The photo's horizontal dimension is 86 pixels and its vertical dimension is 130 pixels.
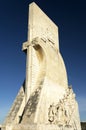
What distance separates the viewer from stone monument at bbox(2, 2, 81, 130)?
294 inches

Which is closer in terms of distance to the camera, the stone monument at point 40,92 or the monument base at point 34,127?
the monument base at point 34,127

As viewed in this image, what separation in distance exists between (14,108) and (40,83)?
5.81 feet

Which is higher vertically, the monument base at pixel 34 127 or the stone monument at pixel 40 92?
the stone monument at pixel 40 92

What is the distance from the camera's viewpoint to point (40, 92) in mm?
8047

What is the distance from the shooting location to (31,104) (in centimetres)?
773

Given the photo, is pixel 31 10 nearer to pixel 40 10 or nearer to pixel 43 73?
pixel 40 10

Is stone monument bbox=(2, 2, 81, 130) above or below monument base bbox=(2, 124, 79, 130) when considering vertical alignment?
above

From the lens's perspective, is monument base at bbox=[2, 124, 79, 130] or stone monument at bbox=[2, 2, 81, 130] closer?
monument base at bbox=[2, 124, 79, 130]

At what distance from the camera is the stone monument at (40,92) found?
7465mm

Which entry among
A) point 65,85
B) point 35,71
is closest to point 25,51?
point 35,71

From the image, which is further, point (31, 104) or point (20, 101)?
point (20, 101)

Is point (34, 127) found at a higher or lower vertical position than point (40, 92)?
lower

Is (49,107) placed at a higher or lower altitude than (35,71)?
lower

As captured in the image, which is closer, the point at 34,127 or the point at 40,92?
the point at 34,127
